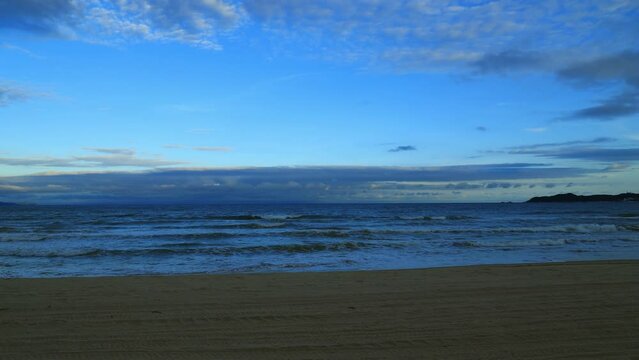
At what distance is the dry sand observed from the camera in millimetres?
5000

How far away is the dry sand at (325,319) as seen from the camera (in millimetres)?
5000

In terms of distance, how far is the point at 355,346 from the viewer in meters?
5.10

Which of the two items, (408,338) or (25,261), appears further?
(25,261)

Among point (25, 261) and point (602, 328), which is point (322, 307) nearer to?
point (602, 328)

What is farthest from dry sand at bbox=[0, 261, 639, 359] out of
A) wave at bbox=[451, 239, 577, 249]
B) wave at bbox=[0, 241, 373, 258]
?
wave at bbox=[451, 239, 577, 249]

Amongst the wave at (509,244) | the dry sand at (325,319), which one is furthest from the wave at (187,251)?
the dry sand at (325,319)

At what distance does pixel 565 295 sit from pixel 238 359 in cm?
573

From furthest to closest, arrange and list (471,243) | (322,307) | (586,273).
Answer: (471,243) < (586,273) < (322,307)

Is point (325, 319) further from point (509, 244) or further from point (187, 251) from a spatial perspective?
point (509, 244)

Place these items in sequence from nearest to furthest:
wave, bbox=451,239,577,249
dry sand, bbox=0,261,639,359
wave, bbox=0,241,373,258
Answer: dry sand, bbox=0,261,639,359, wave, bbox=0,241,373,258, wave, bbox=451,239,577,249

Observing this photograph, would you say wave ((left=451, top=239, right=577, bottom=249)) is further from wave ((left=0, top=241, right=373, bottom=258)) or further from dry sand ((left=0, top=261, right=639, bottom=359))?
dry sand ((left=0, top=261, right=639, bottom=359))

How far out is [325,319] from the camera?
631cm

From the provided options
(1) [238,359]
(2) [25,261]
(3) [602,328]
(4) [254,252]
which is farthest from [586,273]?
(2) [25,261]

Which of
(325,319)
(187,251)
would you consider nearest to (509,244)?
(187,251)
